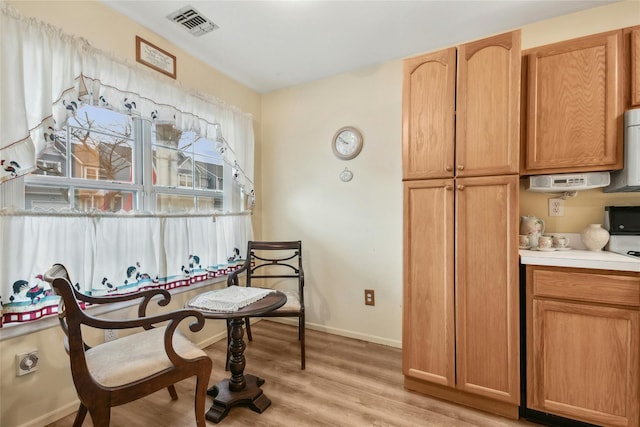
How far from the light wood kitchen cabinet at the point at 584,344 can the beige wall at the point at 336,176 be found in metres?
0.63

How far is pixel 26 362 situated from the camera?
1.49 meters

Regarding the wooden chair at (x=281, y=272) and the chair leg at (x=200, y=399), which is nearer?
the chair leg at (x=200, y=399)

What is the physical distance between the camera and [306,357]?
235 centimetres

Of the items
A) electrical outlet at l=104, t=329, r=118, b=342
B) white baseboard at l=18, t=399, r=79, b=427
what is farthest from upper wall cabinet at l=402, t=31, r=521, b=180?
white baseboard at l=18, t=399, r=79, b=427

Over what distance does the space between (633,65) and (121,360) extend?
3.16m

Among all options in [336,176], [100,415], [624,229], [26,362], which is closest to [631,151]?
[624,229]

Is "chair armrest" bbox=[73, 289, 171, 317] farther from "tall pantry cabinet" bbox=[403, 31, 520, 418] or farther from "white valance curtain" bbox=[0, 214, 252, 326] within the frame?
"tall pantry cabinet" bbox=[403, 31, 520, 418]

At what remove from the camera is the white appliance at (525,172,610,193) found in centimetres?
174

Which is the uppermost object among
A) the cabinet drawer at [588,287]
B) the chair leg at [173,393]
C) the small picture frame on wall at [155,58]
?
the small picture frame on wall at [155,58]

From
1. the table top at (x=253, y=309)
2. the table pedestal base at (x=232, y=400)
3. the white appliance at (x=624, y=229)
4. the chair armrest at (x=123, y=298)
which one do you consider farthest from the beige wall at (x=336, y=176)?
the table top at (x=253, y=309)

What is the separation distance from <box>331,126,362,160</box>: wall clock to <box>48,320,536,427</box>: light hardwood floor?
1797 mm

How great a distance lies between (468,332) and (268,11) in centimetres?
245

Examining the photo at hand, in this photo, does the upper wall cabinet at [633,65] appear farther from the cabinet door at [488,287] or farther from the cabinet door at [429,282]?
the cabinet door at [429,282]

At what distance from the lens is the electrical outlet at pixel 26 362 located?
1.47 metres
